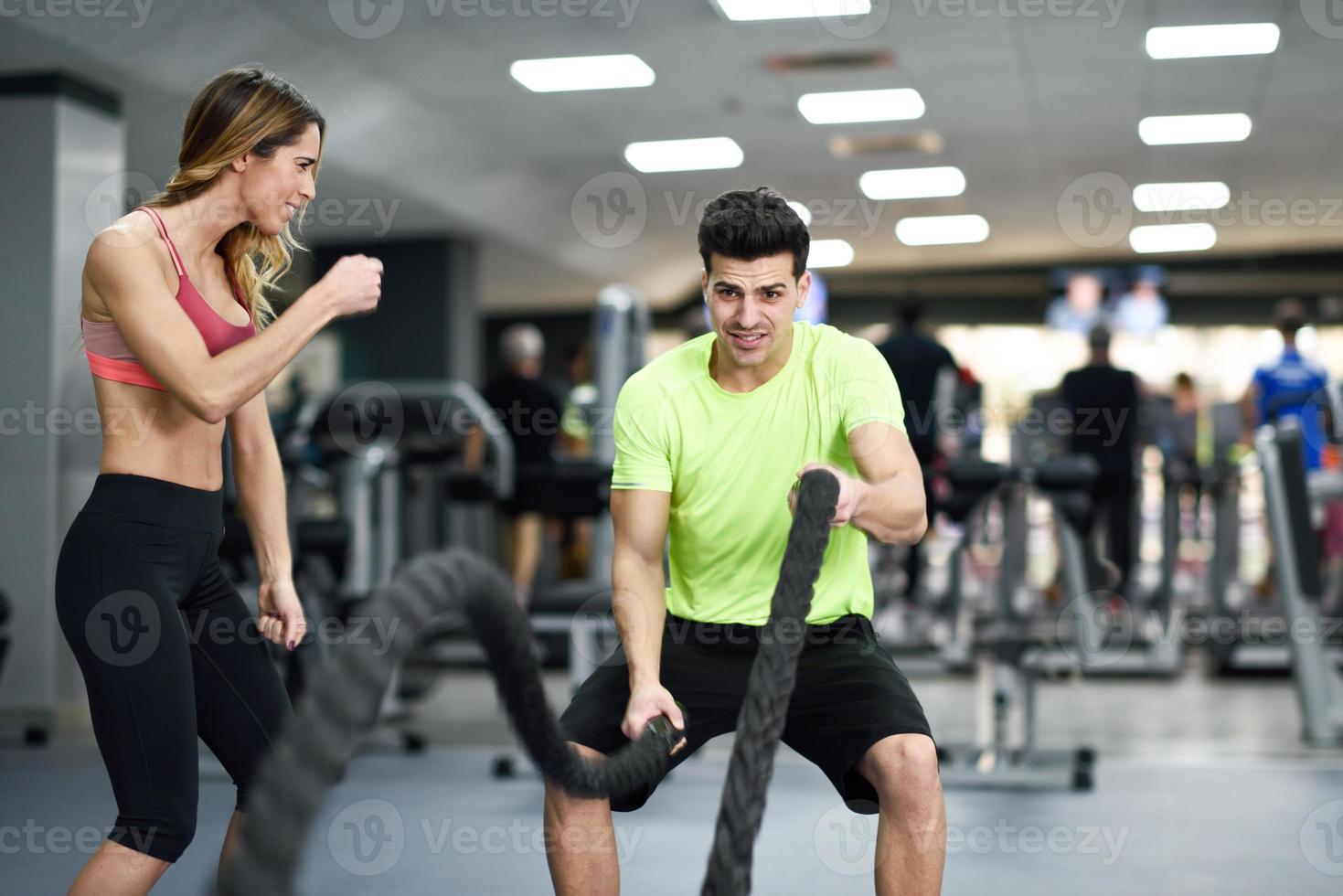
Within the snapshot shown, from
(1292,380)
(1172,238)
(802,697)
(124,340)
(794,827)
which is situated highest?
(1172,238)

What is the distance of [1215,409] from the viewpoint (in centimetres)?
770

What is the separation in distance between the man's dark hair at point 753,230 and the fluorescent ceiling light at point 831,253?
970cm

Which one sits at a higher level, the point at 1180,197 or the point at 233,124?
the point at 1180,197

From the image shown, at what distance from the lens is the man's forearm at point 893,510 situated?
1695mm

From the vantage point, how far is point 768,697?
1.42 m

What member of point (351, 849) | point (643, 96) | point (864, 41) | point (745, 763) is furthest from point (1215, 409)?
point (745, 763)

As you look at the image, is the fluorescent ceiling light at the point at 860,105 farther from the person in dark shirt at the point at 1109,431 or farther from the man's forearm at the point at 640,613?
the man's forearm at the point at 640,613

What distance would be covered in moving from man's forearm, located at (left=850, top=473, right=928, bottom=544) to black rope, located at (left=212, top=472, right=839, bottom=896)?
20cm

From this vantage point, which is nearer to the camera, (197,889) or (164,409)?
(164,409)

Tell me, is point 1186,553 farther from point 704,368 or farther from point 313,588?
point 704,368

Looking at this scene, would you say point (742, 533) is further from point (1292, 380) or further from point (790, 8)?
point (1292, 380)

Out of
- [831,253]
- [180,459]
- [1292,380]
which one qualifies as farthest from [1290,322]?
[831,253]

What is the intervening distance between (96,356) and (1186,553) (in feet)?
31.7

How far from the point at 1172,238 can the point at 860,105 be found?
15.7ft
